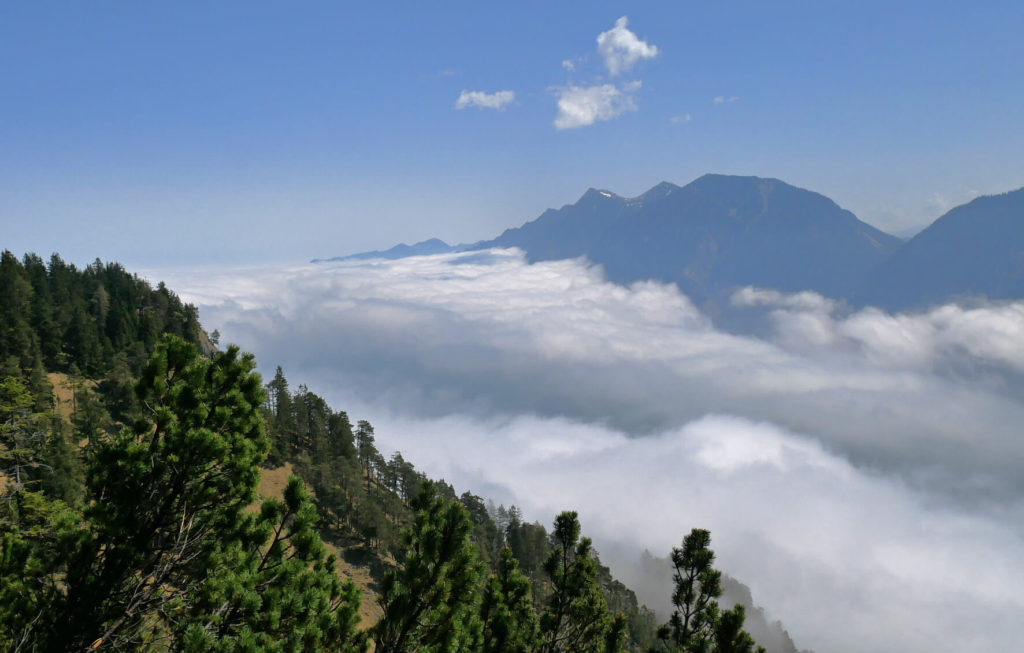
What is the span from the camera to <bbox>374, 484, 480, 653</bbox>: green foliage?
9953 millimetres

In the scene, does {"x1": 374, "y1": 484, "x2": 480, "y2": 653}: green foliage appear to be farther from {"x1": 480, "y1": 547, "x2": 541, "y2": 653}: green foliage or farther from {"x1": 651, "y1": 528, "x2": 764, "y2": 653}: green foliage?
{"x1": 651, "y1": 528, "x2": 764, "y2": 653}: green foliage

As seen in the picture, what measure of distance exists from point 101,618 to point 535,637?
1129 cm

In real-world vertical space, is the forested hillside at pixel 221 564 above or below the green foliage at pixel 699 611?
above

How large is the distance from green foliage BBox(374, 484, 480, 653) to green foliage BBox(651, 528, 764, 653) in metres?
6.96

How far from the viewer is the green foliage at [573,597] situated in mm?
15297

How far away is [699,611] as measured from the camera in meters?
14.4

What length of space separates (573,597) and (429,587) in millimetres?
7421

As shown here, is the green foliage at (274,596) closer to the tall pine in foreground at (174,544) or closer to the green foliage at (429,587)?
the tall pine in foreground at (174,544)

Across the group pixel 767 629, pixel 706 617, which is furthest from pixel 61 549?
pixel 767 629

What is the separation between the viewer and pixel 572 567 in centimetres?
1548

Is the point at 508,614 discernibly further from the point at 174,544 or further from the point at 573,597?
the point at 174,544

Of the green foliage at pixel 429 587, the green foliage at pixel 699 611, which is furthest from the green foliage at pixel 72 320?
the green foliage at pixel 699 611

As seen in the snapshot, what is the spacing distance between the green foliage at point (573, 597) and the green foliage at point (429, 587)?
5590 mm

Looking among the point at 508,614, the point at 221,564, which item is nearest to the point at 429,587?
the point at 221,564
